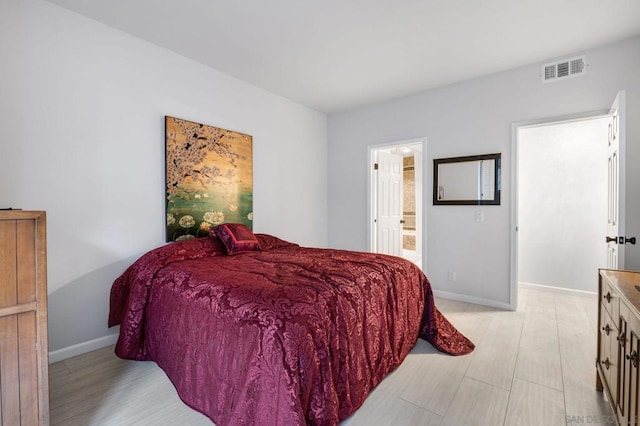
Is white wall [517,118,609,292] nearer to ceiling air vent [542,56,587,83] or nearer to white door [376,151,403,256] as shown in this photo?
ceiling air vent [542,56,587,83]

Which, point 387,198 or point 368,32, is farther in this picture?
point 387,198

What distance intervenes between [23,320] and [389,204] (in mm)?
4320

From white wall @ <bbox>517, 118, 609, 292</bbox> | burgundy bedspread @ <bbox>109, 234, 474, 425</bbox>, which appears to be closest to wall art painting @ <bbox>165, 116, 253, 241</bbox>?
burgundy bedspread @ <bbox>109, 234, 474, 425</bbox>

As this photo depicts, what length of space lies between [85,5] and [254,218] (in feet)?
7.75

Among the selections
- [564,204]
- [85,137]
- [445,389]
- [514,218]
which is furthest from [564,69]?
[85,137]

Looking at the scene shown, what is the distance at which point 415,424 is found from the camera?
5.08 ft

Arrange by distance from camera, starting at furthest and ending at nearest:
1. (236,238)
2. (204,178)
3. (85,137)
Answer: (204,178) → (236,238) → (85,137)

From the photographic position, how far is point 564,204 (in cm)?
394

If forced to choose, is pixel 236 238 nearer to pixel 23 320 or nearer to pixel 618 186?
pixel 23 320

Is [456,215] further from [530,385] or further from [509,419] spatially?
[509,419]

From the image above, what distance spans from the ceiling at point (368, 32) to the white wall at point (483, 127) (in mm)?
220

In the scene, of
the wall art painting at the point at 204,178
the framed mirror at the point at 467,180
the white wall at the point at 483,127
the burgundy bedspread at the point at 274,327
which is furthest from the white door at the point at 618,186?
the wall art painting at the point at 204,178

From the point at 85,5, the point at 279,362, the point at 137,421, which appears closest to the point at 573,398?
the point at 279,362

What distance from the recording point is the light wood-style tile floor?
160 centimetres
